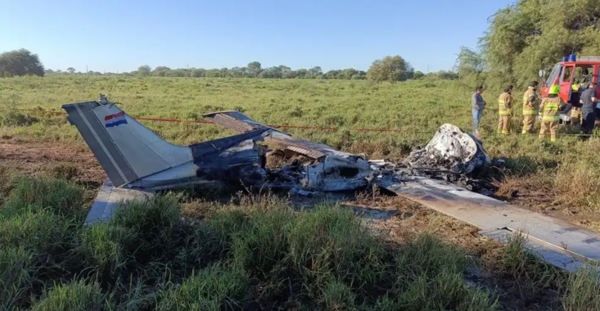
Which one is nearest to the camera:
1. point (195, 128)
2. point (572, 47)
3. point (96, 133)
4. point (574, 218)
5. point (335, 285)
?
point (335, 285)

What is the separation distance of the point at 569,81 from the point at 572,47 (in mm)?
4712

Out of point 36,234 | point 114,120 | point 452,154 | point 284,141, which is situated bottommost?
point 36,234

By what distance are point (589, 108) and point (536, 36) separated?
7.84 metres

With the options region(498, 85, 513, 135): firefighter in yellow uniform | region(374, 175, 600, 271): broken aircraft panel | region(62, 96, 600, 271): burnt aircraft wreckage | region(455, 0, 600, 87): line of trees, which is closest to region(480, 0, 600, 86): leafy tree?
region(455, 0, 600, 87): line of trees

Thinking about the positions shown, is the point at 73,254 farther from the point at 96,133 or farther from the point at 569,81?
the point at 569,81

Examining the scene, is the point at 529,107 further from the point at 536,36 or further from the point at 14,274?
the point at 14,274

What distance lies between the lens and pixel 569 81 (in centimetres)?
1357

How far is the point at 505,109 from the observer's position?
40.1 feet

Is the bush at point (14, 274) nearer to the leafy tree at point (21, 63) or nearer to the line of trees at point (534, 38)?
the line of trees at point (534, 38)

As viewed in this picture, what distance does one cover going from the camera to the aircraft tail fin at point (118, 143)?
5184mm

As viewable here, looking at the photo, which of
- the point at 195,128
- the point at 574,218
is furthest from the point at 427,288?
the point at 195,128

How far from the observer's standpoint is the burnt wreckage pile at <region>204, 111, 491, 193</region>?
614 cm

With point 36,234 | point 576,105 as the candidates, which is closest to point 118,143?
point 36,234

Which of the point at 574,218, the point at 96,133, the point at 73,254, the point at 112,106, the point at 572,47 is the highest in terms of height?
the point at 572,47
